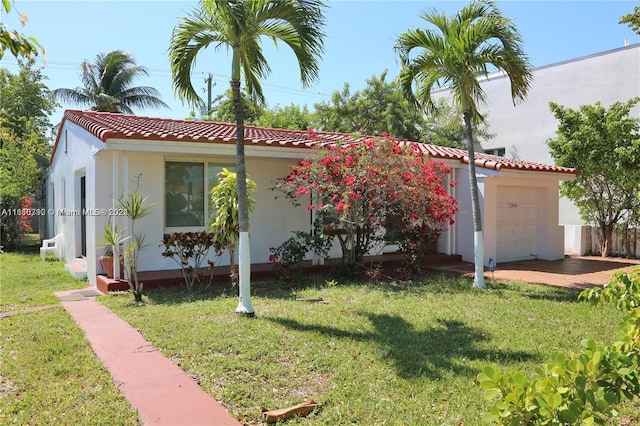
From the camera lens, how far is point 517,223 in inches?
583

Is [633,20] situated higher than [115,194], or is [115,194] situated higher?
[633,20]

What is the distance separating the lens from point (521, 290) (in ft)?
32.1

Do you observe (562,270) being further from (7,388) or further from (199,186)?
(7,388)

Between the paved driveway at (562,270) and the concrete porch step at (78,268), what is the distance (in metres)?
9.32

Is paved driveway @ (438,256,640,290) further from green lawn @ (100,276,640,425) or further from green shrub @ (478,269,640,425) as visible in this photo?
green shrub @ (478,269,640,425)

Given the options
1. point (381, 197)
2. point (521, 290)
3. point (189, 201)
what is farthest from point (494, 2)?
point (189, 201)

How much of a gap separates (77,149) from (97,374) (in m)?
9.36

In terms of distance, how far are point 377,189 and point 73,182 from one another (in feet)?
29.7

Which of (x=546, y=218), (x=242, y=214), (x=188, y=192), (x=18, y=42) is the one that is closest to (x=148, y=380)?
(x=242, y=214)

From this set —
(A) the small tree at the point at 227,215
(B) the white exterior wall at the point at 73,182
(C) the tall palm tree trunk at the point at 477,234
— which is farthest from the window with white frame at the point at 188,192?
(C) the tall palm tree trunk at the point at 477,234

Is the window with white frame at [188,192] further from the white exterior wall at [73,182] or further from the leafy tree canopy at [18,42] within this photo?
the leafy tree canopy at [18,42]

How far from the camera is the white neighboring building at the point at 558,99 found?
58.1 feet

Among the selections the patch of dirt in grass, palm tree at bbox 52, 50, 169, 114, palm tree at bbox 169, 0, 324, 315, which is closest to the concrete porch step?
palm tree at bbox 169, 0, 324, 315

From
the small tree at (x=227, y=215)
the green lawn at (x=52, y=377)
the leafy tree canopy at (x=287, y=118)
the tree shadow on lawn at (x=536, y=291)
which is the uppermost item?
the leafy tree canopy at (x=287, y=118)
